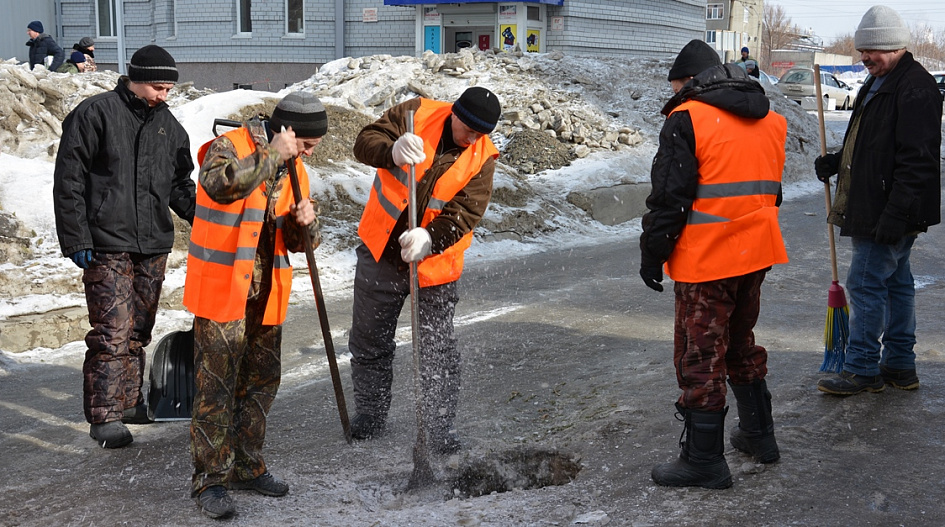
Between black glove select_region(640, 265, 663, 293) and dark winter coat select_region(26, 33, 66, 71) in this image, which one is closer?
black glove select_region(640, 265, 663, 293)

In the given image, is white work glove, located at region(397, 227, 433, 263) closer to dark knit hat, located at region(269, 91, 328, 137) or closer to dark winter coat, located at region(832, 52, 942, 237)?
dark knit hat, located at region(269, 91, 328, 137)

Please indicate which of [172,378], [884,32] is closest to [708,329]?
[884,32]

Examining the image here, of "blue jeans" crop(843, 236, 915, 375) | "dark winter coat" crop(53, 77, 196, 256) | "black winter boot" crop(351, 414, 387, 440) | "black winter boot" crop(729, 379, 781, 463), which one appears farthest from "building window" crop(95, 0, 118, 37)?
"black winter boot" crop(729, 379, 781, 463)

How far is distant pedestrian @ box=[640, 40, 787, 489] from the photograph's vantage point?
3.66 metres

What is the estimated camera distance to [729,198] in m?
3.69

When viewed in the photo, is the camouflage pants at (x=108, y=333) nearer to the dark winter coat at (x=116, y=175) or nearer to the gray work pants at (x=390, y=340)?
the dark winter coat at (x=116, y=175)

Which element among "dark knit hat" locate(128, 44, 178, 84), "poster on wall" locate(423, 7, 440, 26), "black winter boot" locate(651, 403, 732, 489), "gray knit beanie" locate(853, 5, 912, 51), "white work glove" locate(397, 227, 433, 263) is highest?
"poster on wall" locate(423, 7, 440, 26)

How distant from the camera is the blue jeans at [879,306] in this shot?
465 centimetres

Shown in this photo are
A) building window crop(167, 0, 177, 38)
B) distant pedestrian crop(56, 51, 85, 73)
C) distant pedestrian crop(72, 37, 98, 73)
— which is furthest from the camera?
building window crop(167, 0, 177, 38)

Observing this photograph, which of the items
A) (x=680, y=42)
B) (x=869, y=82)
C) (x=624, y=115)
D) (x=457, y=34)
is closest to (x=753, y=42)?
(x=680, y=42)

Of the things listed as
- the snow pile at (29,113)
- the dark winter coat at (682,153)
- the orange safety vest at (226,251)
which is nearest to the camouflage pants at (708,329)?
the dark winter coat at (682,153)

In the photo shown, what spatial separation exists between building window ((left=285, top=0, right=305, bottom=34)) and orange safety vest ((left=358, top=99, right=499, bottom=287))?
22373mm

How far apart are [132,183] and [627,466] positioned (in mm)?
2930

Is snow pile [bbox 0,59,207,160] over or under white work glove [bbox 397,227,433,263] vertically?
over
